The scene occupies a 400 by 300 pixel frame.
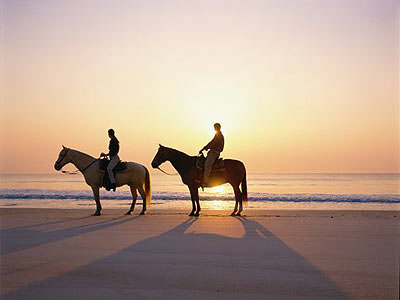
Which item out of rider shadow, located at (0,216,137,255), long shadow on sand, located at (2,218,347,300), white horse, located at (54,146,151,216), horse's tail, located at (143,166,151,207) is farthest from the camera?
horse's tail, located at (143,166,151,207)

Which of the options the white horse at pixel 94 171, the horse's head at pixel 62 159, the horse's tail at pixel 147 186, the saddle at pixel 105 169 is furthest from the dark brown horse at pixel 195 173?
the horse's head at pixel 62 159

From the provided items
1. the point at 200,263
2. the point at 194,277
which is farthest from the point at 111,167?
the point at 194,277

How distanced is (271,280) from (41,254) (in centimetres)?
314

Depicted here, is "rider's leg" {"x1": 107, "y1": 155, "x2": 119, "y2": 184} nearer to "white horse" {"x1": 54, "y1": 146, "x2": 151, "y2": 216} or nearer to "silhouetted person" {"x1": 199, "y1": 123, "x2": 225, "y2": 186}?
"white horse" {"x1": 54, "y1": 146, "x2": 151, "y2": 216}

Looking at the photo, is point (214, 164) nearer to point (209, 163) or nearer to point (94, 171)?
point (209, 163)

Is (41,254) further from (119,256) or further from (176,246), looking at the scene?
(176,246)

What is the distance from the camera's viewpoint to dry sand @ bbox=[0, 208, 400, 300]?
3.68 meters

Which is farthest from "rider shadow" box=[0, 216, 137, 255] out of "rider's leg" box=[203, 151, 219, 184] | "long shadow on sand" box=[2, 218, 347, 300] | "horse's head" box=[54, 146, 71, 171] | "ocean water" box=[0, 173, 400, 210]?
"ocean water" box=[0, 173, 400, 210]

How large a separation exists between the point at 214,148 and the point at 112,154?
283 cm

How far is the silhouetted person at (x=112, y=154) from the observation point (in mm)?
10742

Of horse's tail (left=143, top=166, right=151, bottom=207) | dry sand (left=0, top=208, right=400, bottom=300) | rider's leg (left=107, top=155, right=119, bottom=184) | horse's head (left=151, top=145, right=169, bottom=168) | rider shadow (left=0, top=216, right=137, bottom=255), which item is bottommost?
rider shadow (left=0, top=216, right=137, bottom=255)

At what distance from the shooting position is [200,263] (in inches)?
186

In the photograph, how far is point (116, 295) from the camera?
11.7 feet

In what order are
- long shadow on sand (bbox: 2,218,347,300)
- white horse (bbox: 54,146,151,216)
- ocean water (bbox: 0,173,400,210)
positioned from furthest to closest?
ocean water (bbox: 0,173,400,210) → white horse (bbox: 54,146,151,216) → long shadow on sand (bbox: 2,218,347,300)
